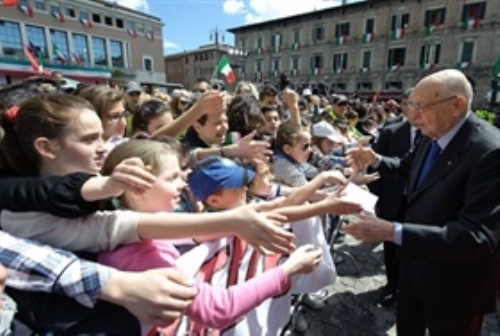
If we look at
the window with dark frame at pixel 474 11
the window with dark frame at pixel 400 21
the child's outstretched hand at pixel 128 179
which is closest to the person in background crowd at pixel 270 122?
the child's outstretched hand at pixel 128 179

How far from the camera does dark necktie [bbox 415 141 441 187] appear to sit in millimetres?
2088

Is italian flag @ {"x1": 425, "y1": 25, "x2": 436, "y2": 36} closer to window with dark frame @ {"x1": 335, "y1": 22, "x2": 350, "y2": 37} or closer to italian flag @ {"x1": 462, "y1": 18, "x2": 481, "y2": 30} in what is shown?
italian flag @ {"x1": 462, "y1": 18, "x2": 481, "y2": 30}

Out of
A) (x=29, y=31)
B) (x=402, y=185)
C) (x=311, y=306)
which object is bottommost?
(x=311, y=306)

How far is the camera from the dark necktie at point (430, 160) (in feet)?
6.85

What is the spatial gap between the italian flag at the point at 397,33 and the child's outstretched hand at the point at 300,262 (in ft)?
117

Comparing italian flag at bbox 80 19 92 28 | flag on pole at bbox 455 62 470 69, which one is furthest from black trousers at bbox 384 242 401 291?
italian flag at bbox 80 19 92 28

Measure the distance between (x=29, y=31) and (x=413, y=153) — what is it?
4109cm

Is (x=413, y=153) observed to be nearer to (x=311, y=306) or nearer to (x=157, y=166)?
(x=311, y=306)

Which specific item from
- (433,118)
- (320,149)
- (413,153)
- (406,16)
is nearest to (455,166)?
(433,118)

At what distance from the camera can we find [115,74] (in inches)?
1507

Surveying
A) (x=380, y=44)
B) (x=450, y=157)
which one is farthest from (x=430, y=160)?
(x=380, y=44)

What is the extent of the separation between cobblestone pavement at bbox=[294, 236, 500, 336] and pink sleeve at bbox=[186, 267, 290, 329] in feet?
6.18

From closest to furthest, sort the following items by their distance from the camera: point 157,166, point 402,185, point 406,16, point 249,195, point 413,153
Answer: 1. point 157,166
2. point 249,195
3. point 413,153
4. point 402,185
5. point 406,16

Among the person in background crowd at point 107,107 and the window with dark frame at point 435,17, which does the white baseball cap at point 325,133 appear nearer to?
the person in background crowd at point 107,107
